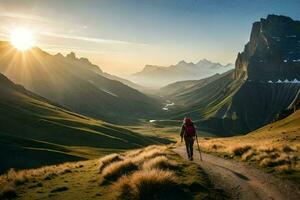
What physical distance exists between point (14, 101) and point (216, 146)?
13583 cm

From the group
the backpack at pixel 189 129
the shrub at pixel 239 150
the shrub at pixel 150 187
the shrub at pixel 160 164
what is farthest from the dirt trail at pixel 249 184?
the shrub at pixel 239 150

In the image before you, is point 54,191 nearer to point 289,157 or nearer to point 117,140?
point 289,157

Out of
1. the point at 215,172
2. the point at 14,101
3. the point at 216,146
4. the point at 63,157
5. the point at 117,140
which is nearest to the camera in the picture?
the point at 215,172

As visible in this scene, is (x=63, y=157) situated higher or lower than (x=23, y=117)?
lower

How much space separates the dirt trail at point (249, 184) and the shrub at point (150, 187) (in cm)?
256

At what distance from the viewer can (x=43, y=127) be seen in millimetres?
121000

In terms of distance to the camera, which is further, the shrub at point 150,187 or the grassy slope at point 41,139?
the grassy slope at point 41,139

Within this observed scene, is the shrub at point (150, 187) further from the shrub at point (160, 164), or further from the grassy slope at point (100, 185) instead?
the shrub at point (160, 164)

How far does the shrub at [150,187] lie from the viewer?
16.8 metres

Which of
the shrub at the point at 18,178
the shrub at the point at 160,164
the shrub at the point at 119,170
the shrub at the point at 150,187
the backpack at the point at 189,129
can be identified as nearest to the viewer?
the shrub at the point at 150,187

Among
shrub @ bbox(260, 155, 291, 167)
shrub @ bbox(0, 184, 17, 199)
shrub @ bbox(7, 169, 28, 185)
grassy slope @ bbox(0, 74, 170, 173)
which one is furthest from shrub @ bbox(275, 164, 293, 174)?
grassy slope @ bbox(0, 74, 170, 173)

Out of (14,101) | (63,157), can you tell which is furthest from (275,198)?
(14,101)

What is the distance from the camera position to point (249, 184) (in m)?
19.1

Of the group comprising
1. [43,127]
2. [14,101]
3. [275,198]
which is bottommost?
[275,198]
